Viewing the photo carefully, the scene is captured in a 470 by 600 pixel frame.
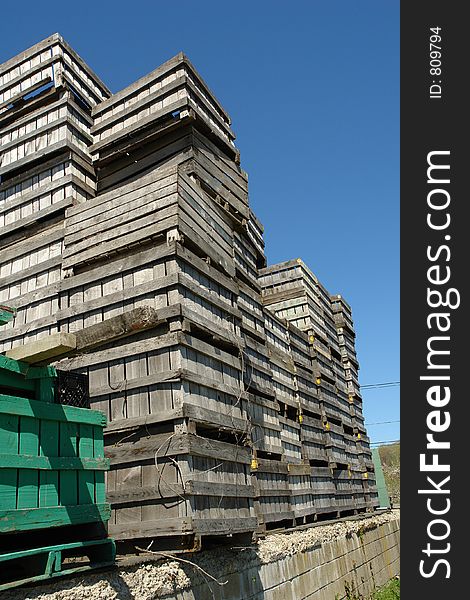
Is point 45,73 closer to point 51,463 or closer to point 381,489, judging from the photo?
point 51,463

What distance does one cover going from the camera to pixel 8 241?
9.52 m

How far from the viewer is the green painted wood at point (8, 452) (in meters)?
4.54

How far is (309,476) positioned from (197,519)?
6574mm

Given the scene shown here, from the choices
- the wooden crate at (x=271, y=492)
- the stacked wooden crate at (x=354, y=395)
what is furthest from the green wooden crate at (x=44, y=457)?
the stacked wooden crate at (x=354, y=395)

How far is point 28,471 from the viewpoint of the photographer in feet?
15.8

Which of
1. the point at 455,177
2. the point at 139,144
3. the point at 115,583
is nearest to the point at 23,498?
the point at 115,583

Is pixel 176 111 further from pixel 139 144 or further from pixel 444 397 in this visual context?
pixel 444 397

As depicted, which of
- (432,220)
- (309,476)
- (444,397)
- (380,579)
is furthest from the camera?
(380,579)

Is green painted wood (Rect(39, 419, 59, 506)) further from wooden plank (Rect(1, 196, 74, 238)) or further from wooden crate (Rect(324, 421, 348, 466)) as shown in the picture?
wooden crate (Rect(324, 421, 348, 466))

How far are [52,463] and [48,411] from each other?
0.44 metres

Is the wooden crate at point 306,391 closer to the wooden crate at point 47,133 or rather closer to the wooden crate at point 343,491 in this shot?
the wooden crate at point 343,491

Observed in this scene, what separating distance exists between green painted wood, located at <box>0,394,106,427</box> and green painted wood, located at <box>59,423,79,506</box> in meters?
0.09

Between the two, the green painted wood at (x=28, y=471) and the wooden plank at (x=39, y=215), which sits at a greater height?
the wooden plank at (x=39, y=215)

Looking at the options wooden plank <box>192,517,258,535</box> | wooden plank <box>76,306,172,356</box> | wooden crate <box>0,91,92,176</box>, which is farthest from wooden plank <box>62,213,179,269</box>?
wooden plank <box>192,517,258,535</box>
